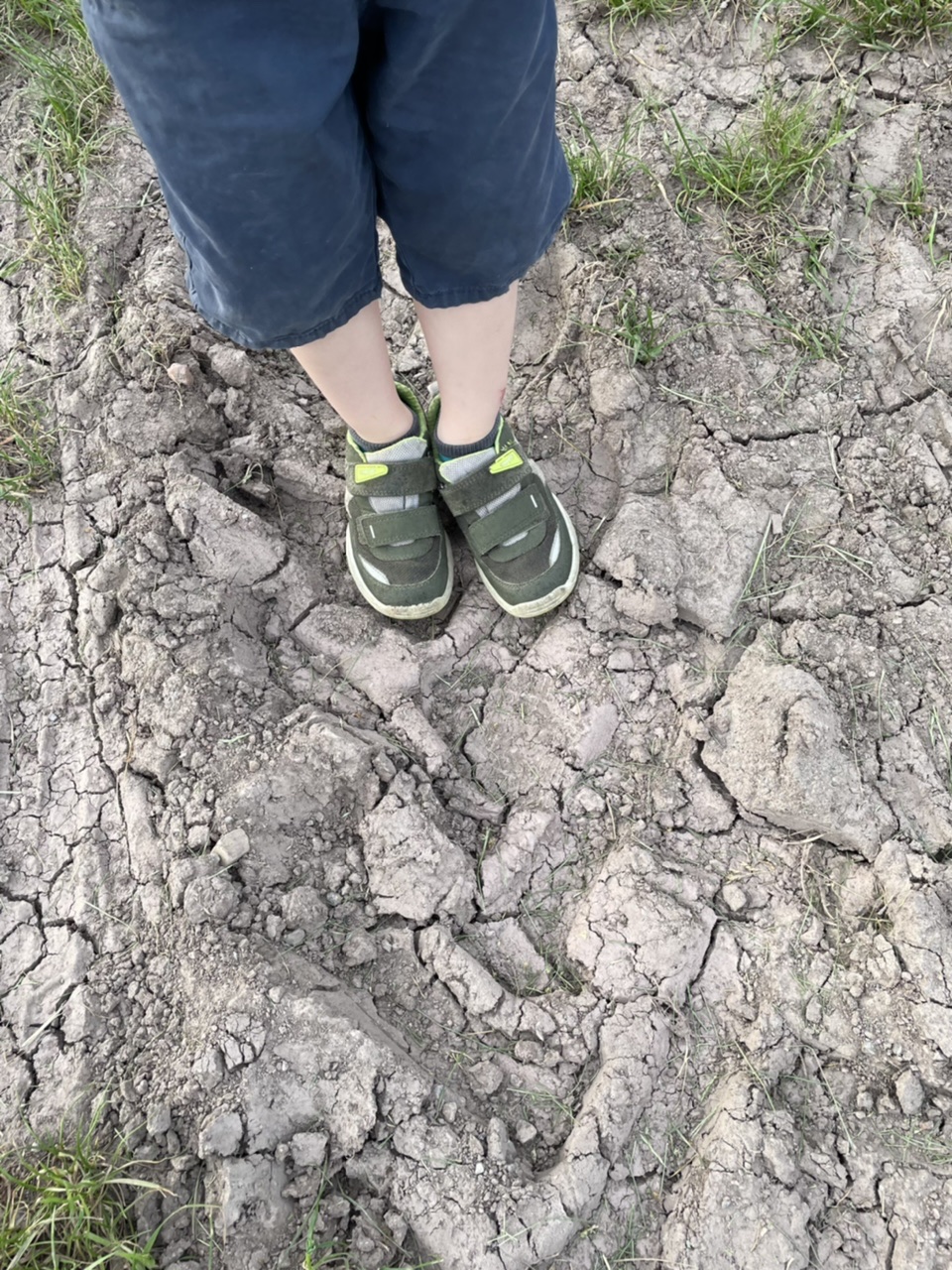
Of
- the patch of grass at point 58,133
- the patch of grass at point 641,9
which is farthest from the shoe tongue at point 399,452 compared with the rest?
the patch of grass at point 641,9

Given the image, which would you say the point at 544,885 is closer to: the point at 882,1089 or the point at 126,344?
the point at 882,1089

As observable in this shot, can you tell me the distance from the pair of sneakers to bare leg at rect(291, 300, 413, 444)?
7 cm

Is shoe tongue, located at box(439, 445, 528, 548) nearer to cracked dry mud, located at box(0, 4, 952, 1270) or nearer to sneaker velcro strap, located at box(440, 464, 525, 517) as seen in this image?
sneaker velcro strap, located at box(440, 464, 525, 517)

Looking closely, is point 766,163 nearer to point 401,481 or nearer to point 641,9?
point 641,9

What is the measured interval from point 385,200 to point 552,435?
0.83 m

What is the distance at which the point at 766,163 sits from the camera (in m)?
2.24

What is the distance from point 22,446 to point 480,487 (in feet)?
3.74

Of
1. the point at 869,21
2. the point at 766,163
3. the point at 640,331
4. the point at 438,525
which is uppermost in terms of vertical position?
the point at 869,21

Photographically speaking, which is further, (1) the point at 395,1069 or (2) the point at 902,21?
(2) the point at 902,21

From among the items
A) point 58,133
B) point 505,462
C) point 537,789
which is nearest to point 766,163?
point 505,462

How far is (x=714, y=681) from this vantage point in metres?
1.87

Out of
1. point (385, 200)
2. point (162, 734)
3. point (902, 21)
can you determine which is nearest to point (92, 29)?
point (385, 200)

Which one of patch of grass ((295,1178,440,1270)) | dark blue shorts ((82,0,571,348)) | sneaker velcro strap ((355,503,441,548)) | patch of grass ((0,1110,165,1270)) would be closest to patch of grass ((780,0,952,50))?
dark blue shorts ((82,0,571,348))

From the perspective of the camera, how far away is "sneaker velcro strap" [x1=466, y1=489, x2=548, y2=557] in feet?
6.33
